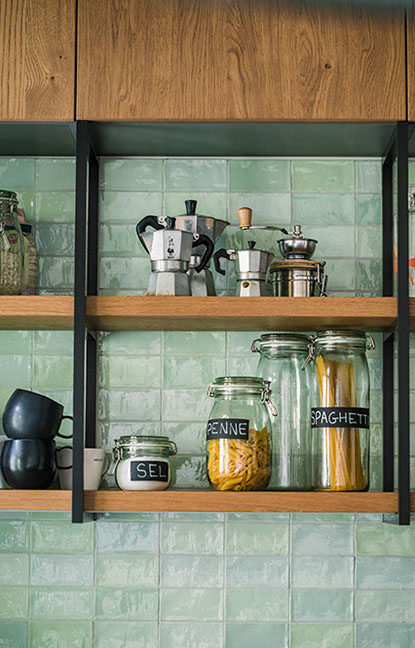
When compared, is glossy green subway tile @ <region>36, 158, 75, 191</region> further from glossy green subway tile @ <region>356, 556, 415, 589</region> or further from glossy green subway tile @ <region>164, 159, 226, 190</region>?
glossy green subway tile @ <region>356, 556, 415, 589</region>

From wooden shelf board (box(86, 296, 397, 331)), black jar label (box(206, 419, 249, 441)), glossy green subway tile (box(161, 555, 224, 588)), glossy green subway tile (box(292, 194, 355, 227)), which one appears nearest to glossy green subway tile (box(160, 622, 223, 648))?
glossy green subway tile (box(161, 555, 224, 588))

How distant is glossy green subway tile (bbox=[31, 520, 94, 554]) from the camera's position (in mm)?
2330

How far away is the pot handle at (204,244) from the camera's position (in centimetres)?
216

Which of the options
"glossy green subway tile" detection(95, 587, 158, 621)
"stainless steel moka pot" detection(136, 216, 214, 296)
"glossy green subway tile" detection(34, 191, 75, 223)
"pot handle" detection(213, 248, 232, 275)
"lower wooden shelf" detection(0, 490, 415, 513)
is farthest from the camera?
"glossy green subway tile" detection(34, 191, 75, 223)

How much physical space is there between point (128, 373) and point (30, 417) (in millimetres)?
374

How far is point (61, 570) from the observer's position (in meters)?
2.33

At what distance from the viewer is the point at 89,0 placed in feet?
6.85

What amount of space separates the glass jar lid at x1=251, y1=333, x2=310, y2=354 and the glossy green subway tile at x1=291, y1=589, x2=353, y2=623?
0.65 metres

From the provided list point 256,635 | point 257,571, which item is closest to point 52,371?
point 257,571

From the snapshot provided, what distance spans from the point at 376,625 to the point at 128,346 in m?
0.97

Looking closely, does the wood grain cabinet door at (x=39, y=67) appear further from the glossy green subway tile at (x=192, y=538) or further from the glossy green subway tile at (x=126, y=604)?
the glossy green subway tile at (x=126, y=604)

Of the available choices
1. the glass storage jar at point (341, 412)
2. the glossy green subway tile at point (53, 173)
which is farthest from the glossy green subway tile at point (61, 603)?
the glossy green subway tile at point (53, 173)

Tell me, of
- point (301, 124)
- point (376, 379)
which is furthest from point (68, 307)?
point (376, 379)

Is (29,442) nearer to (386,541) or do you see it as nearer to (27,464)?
(27,464)
